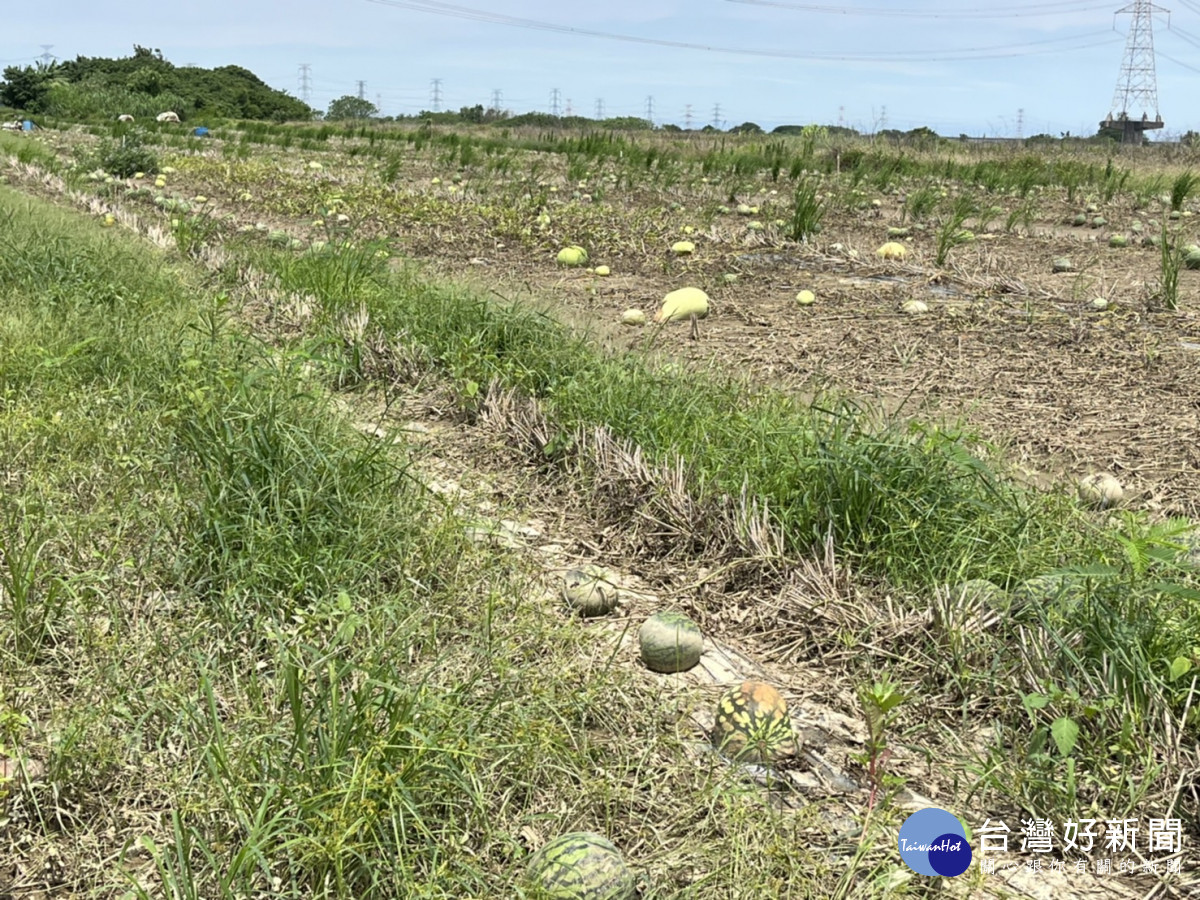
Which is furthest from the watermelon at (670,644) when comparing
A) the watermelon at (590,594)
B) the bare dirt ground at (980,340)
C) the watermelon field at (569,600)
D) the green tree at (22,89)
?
the green tree at (22,89)

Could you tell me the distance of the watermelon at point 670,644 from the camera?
7.29 ft

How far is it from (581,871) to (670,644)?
2.56 feet

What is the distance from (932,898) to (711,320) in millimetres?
4126

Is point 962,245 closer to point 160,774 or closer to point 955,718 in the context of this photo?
point 955,718

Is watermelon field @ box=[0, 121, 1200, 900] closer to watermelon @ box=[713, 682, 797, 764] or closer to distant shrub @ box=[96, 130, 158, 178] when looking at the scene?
watermelon @ box=[713, 682, 797, 764]

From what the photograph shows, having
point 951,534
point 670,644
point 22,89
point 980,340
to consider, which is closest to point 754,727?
point 670,644

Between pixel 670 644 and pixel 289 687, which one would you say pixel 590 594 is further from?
pixel 289 687

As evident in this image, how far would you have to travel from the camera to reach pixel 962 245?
8016 millimetres

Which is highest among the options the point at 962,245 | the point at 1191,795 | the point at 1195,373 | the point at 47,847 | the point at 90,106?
the point at 90,106

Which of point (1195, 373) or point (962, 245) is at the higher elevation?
point (962, 245)

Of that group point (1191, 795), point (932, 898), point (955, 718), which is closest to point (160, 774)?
point (932, 898)

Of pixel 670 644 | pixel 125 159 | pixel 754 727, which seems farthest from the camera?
pixel 125 159

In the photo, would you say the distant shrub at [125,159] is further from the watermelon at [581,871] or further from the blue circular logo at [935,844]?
the blue circular logo at [935,844]

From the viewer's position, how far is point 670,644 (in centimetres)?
222
